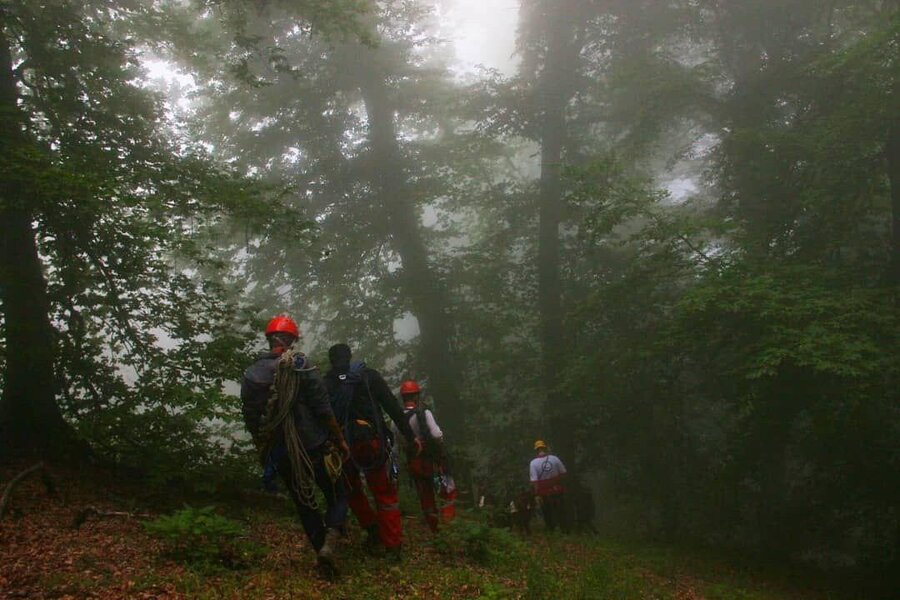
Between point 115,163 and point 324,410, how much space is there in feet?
21.1

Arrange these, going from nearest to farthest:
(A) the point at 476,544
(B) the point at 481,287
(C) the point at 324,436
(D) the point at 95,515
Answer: (C) the point at 324,436 → (A) the point at 476,544 → (D) the point at 95,515 → (B) the point at 481,287

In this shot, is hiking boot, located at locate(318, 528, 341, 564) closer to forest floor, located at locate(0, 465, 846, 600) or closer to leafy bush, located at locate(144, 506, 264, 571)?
forest floor, located at locate(0, 465, 846, 600)

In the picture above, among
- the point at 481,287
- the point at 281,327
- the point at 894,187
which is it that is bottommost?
the point at 281,327

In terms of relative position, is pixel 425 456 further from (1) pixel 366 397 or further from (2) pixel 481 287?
(2) pixel 481 287

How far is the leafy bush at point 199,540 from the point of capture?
5.86 metres

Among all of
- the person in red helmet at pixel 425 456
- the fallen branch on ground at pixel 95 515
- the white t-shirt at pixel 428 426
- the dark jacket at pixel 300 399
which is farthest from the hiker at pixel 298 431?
the fallen branch on ground at pixel 95 515

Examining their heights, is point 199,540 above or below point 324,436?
below

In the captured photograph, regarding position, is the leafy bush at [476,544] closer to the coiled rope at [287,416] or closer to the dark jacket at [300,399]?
the coiled rope at [287,416]

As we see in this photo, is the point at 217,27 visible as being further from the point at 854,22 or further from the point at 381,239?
the point at 854,22

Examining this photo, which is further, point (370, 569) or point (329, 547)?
point (370, 569)

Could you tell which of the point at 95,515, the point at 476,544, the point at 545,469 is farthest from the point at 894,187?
the point at 95,515

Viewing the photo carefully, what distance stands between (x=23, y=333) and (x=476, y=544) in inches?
261

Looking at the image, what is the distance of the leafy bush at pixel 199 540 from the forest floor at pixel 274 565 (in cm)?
10

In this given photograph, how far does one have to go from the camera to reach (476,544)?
714 centimetres
